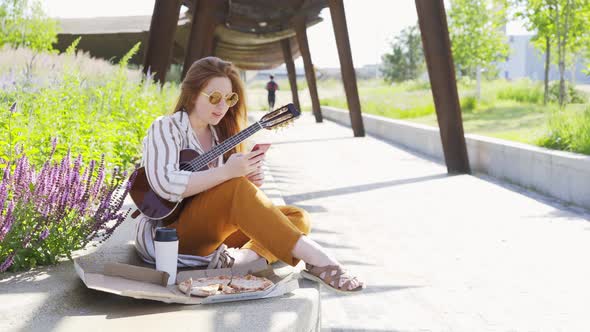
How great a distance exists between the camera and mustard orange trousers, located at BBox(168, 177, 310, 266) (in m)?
3.63

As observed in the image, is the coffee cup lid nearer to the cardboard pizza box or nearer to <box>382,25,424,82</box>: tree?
the cardboard pizza box

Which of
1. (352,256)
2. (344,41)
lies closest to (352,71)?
(344,41)

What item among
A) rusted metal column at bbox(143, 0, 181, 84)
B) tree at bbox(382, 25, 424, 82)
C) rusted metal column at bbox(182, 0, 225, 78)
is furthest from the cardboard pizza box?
tree at bbox(382, 25, 424, 82)

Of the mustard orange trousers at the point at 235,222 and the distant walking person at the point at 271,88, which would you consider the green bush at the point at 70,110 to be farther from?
the distant walking person at the point at 271,88

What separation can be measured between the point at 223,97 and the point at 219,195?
53 cm

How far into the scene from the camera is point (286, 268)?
402 cm

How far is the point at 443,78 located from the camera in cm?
1071

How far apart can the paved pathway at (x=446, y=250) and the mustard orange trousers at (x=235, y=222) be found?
574 mm

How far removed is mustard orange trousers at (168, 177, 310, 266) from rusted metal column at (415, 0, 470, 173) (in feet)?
23.2

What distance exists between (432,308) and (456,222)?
9.05ft

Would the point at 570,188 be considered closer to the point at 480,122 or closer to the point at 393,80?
the point at 480,122

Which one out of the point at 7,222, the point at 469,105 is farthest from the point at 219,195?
the point at 469,105

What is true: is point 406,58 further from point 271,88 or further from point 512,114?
point 512,114

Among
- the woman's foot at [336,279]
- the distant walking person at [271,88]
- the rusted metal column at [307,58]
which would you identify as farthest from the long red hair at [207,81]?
the distant walking person at [271,88]
